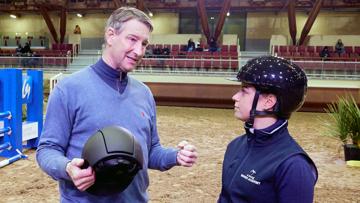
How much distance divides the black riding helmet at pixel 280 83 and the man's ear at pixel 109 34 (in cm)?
66

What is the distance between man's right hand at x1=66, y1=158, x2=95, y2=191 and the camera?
140 centimetres

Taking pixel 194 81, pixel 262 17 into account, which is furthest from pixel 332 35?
pixel 194 81

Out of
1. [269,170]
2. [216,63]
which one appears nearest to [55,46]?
[216,63]

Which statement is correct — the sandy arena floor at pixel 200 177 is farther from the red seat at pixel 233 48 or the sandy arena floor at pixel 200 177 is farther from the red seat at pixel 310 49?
the red seat at pixel 233 48

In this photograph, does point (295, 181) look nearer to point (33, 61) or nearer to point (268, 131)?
point (268, 131)

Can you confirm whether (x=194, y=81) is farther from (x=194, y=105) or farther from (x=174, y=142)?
(x=174, y=142)

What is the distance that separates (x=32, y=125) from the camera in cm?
645

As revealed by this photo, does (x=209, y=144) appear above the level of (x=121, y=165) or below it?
below

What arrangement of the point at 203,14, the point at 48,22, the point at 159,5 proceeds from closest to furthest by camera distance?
the point at 203,14 → the point at 159,5 → the point at 48,22

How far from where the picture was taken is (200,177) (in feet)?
16.8

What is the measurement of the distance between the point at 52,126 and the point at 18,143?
4764 millimetres

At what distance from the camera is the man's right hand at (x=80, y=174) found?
4.59 feet

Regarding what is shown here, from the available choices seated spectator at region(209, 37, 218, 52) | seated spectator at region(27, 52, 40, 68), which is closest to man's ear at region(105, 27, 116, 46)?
seated spectator at region(27, 52, 40, 68)

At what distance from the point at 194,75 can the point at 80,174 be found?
13401 mm
